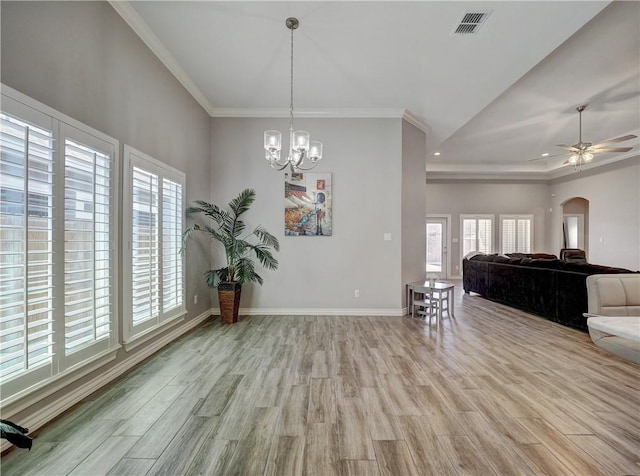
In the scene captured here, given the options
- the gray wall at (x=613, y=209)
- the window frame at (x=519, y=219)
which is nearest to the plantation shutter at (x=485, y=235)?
the window frame at (x=519, y=219)

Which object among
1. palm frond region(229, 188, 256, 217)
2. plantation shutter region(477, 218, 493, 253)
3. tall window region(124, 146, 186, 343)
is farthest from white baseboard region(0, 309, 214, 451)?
plantation shutter region(477, 218, 493, 253)

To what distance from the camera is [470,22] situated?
9.16 feet

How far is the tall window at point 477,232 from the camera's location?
374 inches

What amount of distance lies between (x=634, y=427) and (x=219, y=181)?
5218 millimetres

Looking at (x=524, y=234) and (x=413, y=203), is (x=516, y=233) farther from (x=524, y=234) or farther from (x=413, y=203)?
(x=413, y=203)

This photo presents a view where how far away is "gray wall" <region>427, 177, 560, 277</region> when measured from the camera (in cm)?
951

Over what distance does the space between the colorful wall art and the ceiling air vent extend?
2.50 m

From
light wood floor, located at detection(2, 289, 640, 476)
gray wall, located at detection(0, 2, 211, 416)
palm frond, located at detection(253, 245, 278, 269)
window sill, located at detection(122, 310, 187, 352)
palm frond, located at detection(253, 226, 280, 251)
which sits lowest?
light wood floor, located at detection(2, 289, 640, 476)

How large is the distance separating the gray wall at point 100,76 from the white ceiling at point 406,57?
279 mm

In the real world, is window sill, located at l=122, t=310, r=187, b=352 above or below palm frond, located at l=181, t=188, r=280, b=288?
below

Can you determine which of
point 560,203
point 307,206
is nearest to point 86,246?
point 307,206

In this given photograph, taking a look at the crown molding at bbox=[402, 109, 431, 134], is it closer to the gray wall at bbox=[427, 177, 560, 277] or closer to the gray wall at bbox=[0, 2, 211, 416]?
the gray wall at bbox=[0, 2, 211, 416]

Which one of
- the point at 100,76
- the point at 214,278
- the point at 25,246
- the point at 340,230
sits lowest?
the point at 214,278

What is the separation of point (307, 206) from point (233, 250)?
1.38m
